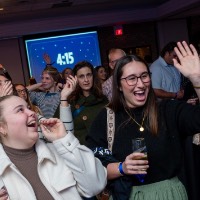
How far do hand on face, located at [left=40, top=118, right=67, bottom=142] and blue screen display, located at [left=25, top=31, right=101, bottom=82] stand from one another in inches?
369

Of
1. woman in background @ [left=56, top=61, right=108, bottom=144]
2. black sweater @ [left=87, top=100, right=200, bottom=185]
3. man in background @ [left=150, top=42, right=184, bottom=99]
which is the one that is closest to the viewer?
black sweater @ [left=87, top=100, right=200, bottom=185]

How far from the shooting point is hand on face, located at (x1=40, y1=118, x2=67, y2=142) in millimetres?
1907

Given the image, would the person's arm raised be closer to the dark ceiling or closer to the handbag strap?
the handbag strap

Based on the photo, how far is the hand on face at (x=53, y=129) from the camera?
1907 millimetres

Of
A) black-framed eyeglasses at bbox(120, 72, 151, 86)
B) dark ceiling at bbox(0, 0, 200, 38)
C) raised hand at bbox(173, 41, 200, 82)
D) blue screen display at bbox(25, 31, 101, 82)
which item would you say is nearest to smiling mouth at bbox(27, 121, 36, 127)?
black-framed eyeglasses at bbox(120, 72, 151, 86)

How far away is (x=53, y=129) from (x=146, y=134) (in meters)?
0.48

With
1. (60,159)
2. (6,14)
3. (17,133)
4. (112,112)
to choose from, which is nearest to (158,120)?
(112,112)

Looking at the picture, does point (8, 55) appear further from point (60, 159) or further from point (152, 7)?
point (60, 159)

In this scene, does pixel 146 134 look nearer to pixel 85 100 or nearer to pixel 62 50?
pixel 85 100

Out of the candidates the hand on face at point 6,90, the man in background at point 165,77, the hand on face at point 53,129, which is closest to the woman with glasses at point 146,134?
the hand on face at point 53,129

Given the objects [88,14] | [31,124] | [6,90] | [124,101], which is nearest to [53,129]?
[31,124]

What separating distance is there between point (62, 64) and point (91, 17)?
5.29 feet

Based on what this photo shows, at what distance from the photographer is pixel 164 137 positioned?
197cm

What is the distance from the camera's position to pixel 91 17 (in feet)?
35.5
